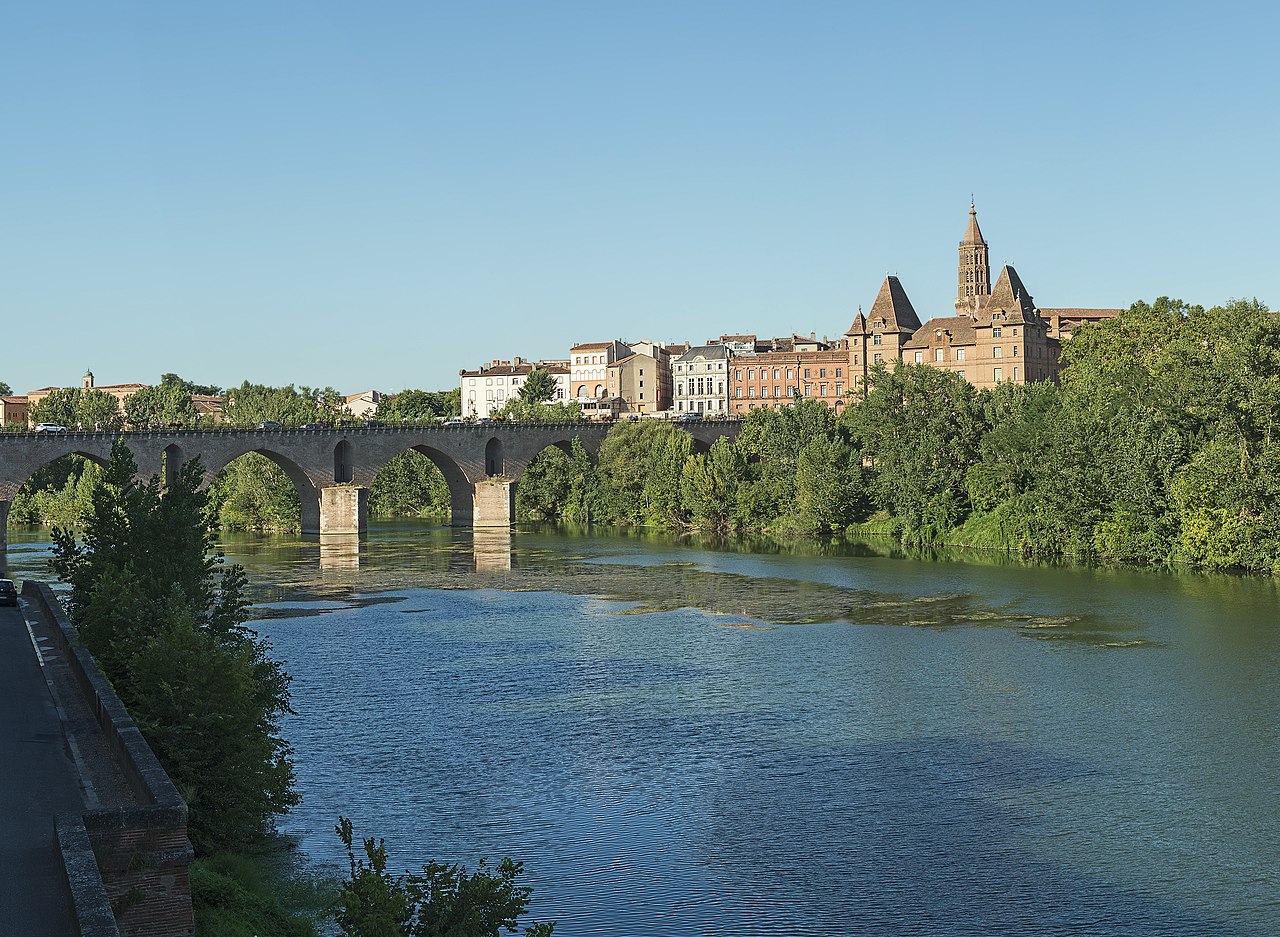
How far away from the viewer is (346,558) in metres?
73.1

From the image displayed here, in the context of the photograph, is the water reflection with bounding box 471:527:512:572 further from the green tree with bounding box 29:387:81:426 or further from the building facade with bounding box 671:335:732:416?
the green tree with bounding box 29:387:81:426

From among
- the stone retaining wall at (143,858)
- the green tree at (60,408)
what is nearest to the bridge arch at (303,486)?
the green tree at (60,408)

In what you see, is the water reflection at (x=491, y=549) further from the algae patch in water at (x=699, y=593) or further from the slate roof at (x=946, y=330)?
the slate roof at (x=946, y=330)

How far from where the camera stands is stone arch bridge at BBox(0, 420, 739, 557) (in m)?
80.2

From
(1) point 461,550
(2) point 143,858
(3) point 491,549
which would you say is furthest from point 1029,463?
(2) point 143,858

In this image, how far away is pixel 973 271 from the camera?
14088cm

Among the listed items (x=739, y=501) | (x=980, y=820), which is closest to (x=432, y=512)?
(x=739, y=501)

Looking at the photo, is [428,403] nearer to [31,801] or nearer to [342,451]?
[342,451]

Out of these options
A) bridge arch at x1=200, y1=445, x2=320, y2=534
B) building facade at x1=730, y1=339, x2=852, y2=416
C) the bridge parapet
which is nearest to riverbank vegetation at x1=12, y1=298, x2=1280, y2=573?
the bridge parapet

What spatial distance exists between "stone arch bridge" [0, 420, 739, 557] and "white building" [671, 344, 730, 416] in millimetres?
37966

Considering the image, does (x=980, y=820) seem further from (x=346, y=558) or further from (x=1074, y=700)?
(x=346, y=558)

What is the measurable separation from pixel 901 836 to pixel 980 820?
65.4 inches

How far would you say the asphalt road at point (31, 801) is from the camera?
12.5 metres

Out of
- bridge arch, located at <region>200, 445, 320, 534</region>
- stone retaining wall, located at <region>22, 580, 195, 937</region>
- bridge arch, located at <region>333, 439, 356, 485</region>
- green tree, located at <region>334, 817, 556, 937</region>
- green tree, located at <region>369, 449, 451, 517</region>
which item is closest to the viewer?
green tree, located at <region>334, 817, 556, 937</region>
